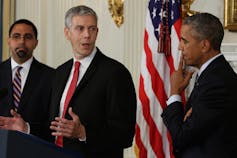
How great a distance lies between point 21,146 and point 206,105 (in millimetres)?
930

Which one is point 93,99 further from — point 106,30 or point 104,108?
point 106,30

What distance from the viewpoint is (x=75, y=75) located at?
2738 millimetres

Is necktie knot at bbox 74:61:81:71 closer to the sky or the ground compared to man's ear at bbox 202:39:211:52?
closer to the ground

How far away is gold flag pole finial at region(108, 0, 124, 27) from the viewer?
4840 millimetres

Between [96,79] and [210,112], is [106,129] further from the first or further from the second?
[210,112]

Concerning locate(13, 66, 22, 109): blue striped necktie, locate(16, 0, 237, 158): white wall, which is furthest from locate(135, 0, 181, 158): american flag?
locate(13, 66, 22, 109): blue striped necktie

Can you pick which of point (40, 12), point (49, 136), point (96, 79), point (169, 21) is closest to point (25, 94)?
point (49, 136)

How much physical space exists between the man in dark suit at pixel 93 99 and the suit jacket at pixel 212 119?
1.11 ft

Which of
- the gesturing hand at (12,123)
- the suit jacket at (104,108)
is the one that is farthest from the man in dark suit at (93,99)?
the gesturing hand at (12,123)

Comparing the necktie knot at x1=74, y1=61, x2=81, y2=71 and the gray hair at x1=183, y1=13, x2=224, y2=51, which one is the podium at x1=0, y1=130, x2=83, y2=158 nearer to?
the gray hair at x1=183, y1=13, x2=224, y2=51

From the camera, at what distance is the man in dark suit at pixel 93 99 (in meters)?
2.53

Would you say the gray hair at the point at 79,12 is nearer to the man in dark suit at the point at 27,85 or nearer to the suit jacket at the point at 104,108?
the suit jacket at the point at 104,108

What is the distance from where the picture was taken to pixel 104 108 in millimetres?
2611

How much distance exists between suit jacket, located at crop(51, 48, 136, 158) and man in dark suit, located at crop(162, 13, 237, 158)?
0.25m
